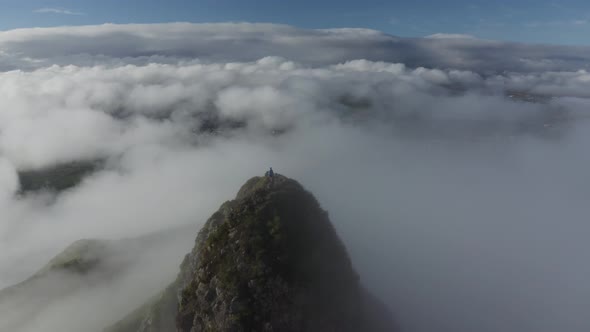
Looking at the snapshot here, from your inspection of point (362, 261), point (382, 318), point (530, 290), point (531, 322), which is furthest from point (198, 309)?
point (530, 290)

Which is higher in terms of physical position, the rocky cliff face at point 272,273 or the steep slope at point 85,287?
the rocky cliff face at point 272,273

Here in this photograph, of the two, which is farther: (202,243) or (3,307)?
(3,307)

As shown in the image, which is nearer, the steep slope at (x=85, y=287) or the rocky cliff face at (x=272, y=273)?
the rocky cliff face at (x=272, y=273)

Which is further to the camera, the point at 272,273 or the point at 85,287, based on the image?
the point at 85,287

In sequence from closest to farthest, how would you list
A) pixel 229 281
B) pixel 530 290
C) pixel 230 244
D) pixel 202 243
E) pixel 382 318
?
pixel 229 281, pixel 230 244, pixel 202 243, pixel 382 318, pixel 530 290

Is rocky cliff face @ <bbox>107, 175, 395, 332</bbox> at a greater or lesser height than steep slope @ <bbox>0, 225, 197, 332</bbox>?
greater

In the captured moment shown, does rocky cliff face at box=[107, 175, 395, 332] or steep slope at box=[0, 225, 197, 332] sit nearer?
rocky cliff face at box=[107, 175, 395, 332]

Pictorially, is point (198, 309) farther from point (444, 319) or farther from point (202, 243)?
point (444, 319)

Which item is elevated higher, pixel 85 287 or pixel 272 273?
pixel 272 273
